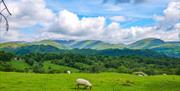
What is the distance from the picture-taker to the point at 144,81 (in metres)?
55.4

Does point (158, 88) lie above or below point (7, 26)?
below

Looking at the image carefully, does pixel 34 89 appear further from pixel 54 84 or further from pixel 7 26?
pixel 7 26

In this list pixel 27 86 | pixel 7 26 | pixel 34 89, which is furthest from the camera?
pixel 27 86

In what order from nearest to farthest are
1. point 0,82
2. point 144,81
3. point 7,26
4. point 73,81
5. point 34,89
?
point 7,26 < point 34,89 < point 0,82 < point 73,81 < point 144,81

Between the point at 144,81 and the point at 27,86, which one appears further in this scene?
the point at 144,81

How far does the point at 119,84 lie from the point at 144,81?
297 inches

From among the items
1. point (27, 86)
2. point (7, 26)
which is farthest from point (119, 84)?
point (7, 26)

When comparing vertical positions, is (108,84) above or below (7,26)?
below

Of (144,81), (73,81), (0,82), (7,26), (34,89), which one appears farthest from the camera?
(144,81)

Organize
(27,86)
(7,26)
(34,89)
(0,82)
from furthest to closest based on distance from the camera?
(0,82) → (27,86) → (34,89) → (7,26)

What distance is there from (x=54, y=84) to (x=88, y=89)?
588 cm

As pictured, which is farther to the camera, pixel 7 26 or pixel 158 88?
pixel 158 88

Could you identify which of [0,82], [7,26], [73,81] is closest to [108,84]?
[73,81]

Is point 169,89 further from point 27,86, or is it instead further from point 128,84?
point 27,86
